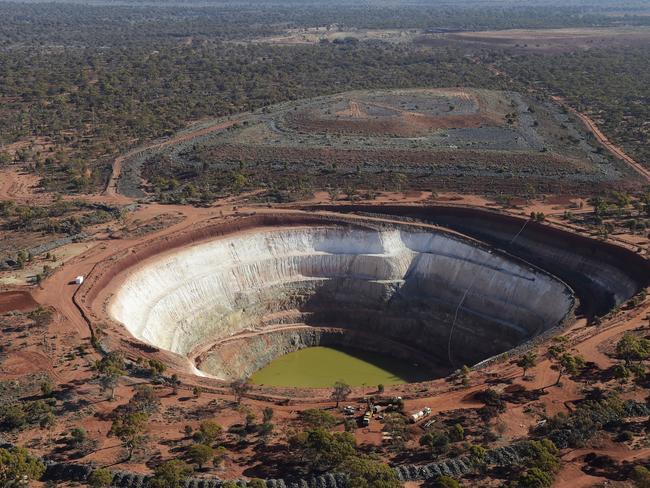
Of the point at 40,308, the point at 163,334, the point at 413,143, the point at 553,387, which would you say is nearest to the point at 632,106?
the point at 413,143

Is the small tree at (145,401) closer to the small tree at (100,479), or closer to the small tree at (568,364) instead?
the small tree at (100,479)

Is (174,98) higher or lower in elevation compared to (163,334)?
higher

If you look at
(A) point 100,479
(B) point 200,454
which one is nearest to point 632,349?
A: (B) point 200,454

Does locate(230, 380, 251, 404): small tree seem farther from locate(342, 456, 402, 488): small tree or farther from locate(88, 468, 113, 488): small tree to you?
locate(342, 456, 402, 488): small tree

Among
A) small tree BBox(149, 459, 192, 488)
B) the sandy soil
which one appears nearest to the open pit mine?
the sandy soil

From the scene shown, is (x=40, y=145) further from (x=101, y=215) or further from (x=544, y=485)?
(x=544, y=485)

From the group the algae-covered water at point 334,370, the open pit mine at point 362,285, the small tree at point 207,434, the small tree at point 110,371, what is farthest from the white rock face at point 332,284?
the small tree at point 207,434

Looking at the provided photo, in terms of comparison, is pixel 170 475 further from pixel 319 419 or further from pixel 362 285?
pixel 362 285
